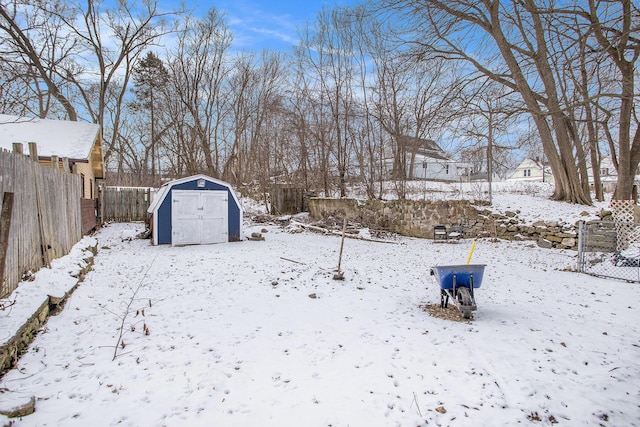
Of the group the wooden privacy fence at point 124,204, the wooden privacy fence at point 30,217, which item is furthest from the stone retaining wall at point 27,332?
the wooden privacy fence at point 124,204

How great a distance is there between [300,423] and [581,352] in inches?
121

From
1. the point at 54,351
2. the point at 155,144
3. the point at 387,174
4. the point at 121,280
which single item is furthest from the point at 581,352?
the point at 155,144

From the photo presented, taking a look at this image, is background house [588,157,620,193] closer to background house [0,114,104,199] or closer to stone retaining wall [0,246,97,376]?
background house [0,114,104,199]

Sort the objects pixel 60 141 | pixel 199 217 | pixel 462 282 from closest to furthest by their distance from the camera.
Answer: pixel 462 282 → pixel 199 217 → pixel 60 141

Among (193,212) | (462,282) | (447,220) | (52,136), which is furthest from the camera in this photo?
(447,220)

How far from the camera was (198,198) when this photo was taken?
11.1m

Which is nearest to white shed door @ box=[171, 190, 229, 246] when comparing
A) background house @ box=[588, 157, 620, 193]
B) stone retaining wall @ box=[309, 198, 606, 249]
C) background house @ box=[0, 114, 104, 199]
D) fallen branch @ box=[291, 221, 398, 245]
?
background house @ box=[0, 114, 104, 199]

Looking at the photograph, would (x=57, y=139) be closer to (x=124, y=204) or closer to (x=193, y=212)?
(x=193, y=212)

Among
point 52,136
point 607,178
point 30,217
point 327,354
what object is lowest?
point 327,354

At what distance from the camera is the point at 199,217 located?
36.6 ft

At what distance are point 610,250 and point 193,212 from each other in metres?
11.3

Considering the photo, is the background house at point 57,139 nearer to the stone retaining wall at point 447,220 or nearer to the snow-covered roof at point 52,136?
the snow-covered roof at point 52,136

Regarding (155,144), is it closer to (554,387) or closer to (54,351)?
(54,351)

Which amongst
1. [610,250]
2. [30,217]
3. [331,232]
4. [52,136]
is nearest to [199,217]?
[331,232]
